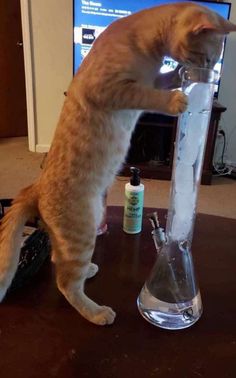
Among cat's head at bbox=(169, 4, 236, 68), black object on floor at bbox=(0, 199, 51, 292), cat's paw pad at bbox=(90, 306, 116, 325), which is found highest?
cat's head at bbox=(169, 4, 236, 68)

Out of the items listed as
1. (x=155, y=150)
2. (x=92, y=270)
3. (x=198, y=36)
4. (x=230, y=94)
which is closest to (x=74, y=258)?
(x=92, y=270)

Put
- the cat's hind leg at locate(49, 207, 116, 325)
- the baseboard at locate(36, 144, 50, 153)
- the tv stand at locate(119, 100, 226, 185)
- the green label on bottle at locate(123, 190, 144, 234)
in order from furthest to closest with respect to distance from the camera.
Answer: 1. the baseboard at locate(36, 144, 50, 153)
2. the tv stand at locate(119, 100, 226, 185)
3. the green label on bottle at locate(123, 190, 144, 234)
4. the cat's hind leg at locate(49, 207, 116, 325)

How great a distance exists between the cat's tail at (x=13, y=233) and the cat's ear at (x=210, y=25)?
1.46ft

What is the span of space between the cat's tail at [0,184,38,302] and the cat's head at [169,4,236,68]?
0.41 m

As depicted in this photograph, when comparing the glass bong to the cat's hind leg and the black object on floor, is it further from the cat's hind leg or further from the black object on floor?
the black object on floor

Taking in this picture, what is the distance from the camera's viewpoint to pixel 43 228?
83cm

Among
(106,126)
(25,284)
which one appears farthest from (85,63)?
(25,284)

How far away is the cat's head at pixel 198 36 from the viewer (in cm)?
65

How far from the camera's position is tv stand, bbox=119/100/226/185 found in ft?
8.66

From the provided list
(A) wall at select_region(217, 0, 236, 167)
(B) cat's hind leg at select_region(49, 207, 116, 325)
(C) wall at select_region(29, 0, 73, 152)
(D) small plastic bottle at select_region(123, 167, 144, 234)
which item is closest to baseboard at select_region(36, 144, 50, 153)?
(C) wall at select_region(29, 0, 73, 152)

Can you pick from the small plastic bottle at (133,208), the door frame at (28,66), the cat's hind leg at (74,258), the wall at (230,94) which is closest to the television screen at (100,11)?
the wall at (230,94)

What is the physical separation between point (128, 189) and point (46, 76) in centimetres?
215

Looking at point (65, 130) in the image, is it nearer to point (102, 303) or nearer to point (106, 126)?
point (106, 126)

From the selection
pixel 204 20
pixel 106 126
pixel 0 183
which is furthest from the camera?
pixel 0 183
